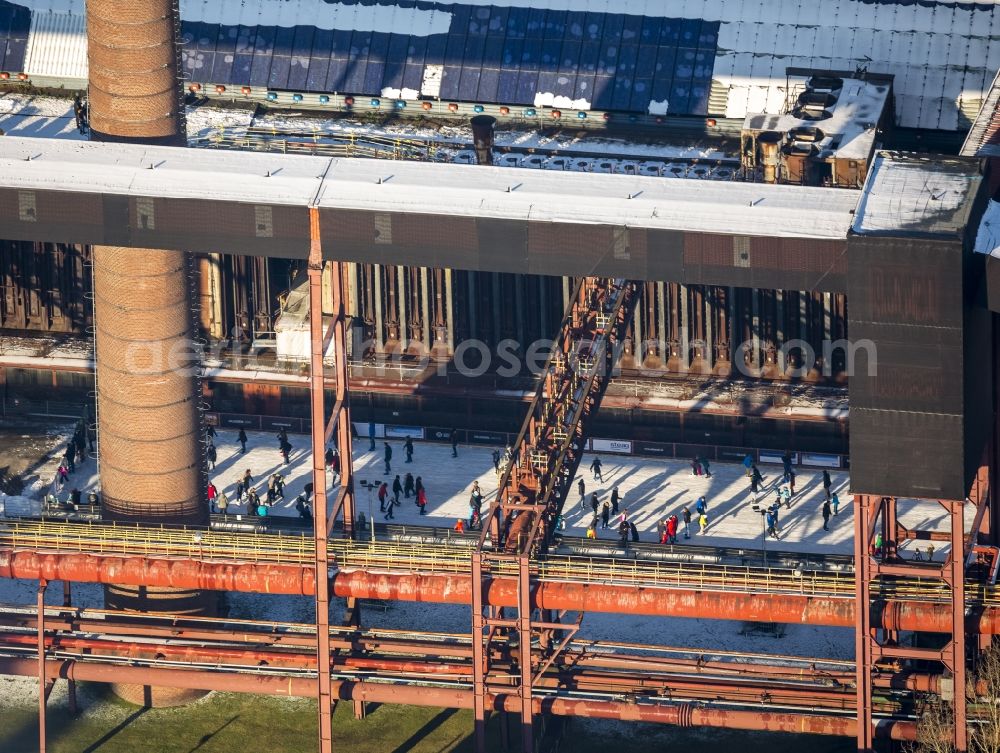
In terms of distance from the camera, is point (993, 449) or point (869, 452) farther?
point (993, 449)

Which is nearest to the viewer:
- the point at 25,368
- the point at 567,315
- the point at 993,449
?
the point at 993,449

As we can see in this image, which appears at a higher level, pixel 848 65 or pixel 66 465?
pixel 848 65

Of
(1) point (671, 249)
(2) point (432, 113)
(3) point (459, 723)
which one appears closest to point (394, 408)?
(2) point (432, 113)

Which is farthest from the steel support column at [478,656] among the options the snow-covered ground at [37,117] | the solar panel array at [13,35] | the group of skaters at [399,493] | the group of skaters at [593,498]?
the solar panel array at [13,35]

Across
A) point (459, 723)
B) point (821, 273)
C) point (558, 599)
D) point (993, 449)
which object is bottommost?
point (459, 723)

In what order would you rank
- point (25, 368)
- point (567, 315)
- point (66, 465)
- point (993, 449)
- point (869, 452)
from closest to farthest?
point (869, 452) < point (993, 449) < point (567, 315) < point (66, 465) < point (25, 368)

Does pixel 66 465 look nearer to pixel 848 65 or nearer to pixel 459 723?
pixel 459 723
